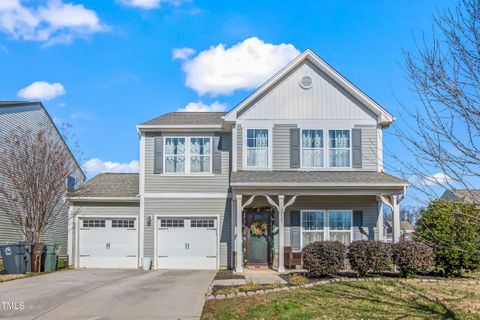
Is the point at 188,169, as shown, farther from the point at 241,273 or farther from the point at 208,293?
the point at 208,293

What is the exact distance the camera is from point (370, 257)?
13969mm

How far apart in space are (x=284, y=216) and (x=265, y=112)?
383cm

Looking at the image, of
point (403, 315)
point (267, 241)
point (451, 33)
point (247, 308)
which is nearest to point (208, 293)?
point (247, 308)

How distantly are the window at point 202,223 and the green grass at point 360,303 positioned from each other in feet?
25.3

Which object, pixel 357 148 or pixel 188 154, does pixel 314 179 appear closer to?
pixel 357 148

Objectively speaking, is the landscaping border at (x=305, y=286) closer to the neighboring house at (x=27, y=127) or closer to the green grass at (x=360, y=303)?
the green grass at (x=360, y=303)

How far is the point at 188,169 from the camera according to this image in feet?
65.0

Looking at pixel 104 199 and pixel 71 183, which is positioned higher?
pixel 71 183

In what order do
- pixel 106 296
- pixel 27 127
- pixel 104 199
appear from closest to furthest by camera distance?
pixel 106 296
pixel 104 199
pixel 27 127

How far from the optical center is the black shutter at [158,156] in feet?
64.7

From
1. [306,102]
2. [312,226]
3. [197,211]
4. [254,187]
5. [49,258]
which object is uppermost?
[306,102]

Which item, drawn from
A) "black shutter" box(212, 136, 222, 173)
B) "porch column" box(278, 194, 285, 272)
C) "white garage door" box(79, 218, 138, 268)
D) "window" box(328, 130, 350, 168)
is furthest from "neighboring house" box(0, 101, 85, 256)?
"window" box(328, 130, 350, 168)

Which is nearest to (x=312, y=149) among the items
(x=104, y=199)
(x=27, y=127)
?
(x=104, y=199)

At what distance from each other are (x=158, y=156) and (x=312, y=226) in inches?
245
